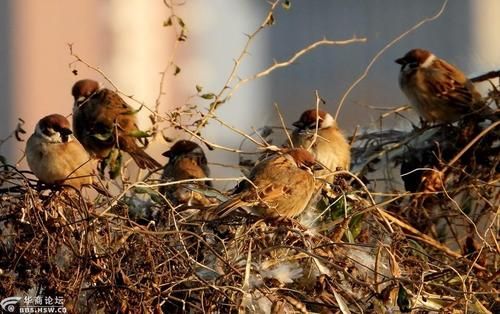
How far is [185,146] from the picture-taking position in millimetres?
4816

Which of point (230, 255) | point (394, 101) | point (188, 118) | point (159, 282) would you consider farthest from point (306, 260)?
point (394, 101)

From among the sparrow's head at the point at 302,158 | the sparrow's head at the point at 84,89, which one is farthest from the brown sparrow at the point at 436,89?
the sparrow's head at the point at 84,89

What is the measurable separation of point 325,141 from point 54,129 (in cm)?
112

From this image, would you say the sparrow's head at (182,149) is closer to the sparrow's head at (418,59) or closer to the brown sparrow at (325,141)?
the brown sparrow at (325,141)

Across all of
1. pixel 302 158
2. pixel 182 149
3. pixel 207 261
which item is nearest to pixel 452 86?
pixel 182 149

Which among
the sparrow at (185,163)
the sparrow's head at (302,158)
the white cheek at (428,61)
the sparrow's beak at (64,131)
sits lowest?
the sparrow at (185,163)

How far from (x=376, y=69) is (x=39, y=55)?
181 cm

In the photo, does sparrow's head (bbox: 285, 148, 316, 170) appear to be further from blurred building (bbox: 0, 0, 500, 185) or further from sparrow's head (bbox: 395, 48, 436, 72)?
blurred building (bbox: 0, 0, 500, 185)

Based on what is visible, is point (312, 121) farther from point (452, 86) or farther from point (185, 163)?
point (452, 86)

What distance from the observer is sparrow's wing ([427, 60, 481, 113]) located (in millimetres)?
5062

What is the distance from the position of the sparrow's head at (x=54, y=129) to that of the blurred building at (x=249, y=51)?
1.65 meters

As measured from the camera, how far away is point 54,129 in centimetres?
414

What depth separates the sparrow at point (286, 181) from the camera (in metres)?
3.90

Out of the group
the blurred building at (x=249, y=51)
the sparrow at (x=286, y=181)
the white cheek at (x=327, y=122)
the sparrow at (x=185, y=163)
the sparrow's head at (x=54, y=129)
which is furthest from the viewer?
the blurred building at (x=249, y=51)
